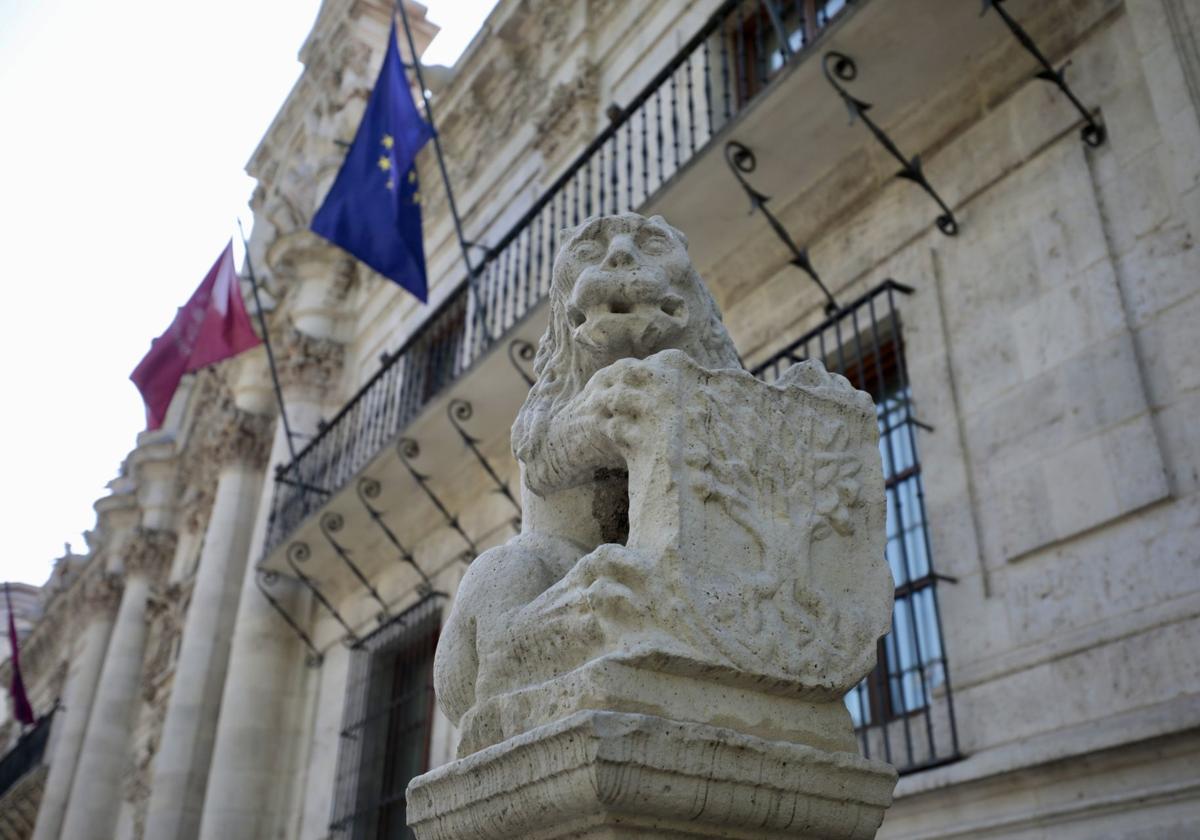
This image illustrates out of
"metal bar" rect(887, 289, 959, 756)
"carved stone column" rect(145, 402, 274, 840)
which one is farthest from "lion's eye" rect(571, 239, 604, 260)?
"carved stone column" rect(145, 402, 274, 840)

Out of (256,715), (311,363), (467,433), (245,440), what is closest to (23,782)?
(245,440)

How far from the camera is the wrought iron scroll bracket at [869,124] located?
512 cm

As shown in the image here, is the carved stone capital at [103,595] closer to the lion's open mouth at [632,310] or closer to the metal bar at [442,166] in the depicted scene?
the metal bar at [442,166]

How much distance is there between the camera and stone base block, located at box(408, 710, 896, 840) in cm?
184

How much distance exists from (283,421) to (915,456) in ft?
25.9

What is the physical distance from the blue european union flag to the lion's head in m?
6.37

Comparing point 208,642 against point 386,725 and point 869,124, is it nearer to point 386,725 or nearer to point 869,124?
point 386,725

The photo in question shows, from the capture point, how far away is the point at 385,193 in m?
9.28

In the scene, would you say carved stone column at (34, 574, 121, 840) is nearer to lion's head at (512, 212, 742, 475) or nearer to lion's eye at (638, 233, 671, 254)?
lion's head at (512, 212, 742, 475)

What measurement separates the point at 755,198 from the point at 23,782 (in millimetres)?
19534

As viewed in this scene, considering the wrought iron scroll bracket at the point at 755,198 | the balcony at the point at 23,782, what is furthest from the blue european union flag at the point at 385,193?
the balcony at the point at 23,782

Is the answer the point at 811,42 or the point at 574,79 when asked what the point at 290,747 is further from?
the point at 811,42

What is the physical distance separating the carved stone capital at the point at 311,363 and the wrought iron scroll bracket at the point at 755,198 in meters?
7.60

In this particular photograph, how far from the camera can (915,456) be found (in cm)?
492
